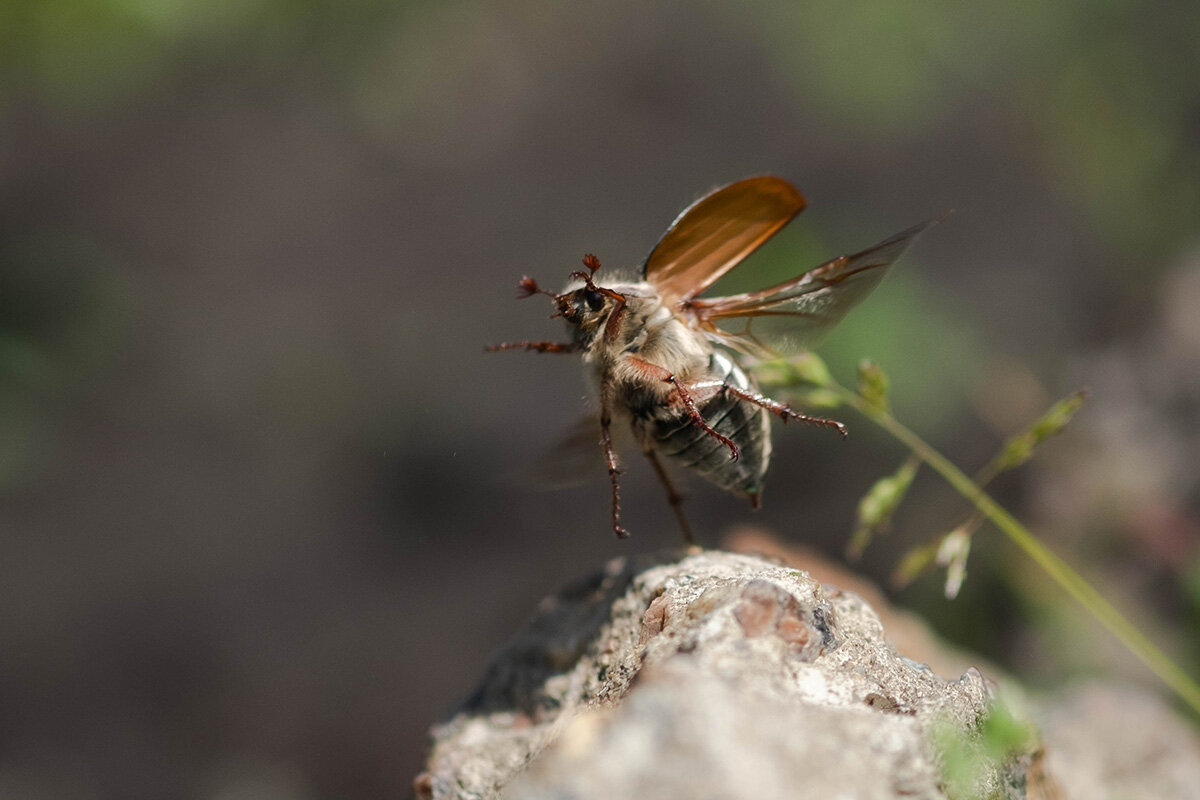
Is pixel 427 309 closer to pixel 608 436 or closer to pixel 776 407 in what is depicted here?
pixel 608 436

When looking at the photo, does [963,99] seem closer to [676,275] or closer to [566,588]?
[676,275]

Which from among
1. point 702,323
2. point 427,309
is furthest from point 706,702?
point 427,309

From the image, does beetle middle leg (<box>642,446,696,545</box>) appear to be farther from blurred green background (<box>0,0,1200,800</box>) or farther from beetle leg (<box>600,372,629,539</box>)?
blurred green background (<box>0,0,1200,800</box>)

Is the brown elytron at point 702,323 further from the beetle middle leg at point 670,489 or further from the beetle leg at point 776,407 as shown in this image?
the beetle middle leg at point 670,489

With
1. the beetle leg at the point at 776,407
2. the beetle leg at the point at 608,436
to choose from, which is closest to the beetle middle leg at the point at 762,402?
the beetle leg at the point at 776,407

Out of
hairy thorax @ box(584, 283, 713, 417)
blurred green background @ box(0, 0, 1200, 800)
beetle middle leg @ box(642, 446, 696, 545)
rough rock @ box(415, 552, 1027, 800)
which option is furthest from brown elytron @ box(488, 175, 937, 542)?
blurred green background @ box(0, 0, 1200, 800)
